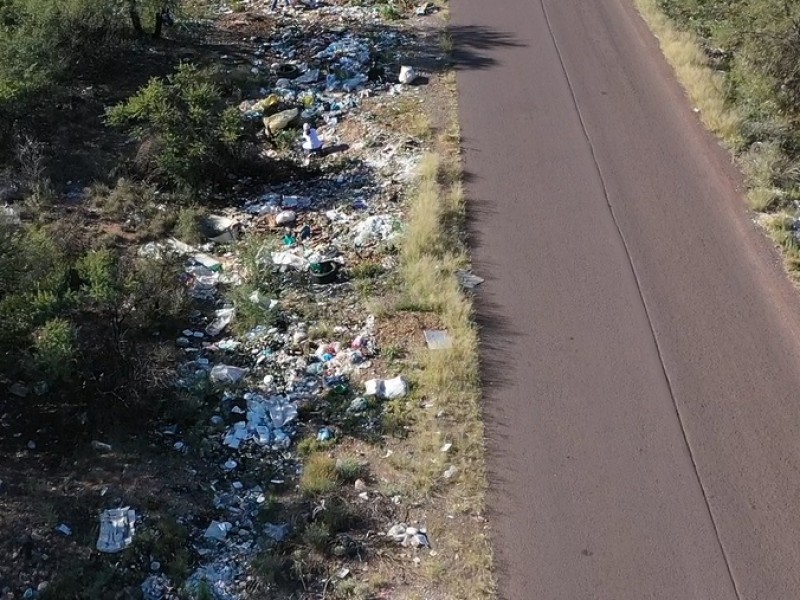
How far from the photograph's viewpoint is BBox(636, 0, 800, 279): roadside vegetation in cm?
1123

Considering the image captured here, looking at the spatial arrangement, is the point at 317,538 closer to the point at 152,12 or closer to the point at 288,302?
the point at 288,302

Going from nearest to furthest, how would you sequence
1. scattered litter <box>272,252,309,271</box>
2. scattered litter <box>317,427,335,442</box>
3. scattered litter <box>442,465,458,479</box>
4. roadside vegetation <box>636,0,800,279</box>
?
1. scattered litter <box>442,465,458,479</box>
2. scattered litter <box>317,427,335,442</box>
3. scattered litter <box>272,252,309,271</box>
4. roadside vegetation <box>636,0,800,279</box>

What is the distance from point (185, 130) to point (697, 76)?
7624 mm

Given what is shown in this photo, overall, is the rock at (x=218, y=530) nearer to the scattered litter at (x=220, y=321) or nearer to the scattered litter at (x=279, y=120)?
the scattered litter at (x=220, y=321)

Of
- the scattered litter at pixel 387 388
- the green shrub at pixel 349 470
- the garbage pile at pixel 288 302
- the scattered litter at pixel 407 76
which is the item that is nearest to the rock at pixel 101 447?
the garbage pile at pixel 288 302

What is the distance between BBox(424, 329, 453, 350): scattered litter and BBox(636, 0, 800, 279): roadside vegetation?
405 centimetres

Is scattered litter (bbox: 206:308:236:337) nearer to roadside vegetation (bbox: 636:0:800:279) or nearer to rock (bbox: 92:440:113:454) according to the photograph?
rock (bbox: 92:440:113:454)

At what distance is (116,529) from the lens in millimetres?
7117

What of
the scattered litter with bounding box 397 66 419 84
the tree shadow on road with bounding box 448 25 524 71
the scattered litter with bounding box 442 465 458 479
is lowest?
the scattered litter with bounding box 442 465 458 479

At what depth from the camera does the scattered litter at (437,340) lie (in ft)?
29.4

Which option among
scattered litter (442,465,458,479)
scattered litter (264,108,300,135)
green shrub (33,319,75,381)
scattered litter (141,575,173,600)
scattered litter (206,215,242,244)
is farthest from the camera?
scattered litter (264,108,300,135)

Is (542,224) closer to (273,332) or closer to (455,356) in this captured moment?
(455,356)

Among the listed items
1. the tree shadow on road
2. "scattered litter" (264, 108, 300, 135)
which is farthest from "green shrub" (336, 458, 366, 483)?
the tree shadow on road

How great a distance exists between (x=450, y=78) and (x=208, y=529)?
9.09 meters
